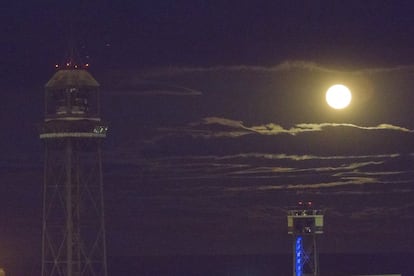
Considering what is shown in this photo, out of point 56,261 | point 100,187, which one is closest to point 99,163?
point 100,187

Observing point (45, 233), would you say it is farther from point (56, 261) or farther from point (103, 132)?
point (103, 132)

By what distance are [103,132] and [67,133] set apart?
18.3ft

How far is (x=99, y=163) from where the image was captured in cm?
19512

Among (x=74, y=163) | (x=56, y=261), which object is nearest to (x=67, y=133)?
(x=74, y=163)

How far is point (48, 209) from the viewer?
647 ft

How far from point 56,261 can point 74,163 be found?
15446 mm

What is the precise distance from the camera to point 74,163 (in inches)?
7840

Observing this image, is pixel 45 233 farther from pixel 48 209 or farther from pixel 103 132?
pixel 103 132

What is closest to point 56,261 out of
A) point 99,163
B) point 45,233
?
point 45,233

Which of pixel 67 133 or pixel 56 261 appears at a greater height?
pixel 67 133

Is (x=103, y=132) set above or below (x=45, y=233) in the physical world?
above

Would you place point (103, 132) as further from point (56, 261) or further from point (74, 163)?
point (56, 261)

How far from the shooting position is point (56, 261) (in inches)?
7864

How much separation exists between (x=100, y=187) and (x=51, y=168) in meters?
8.55
